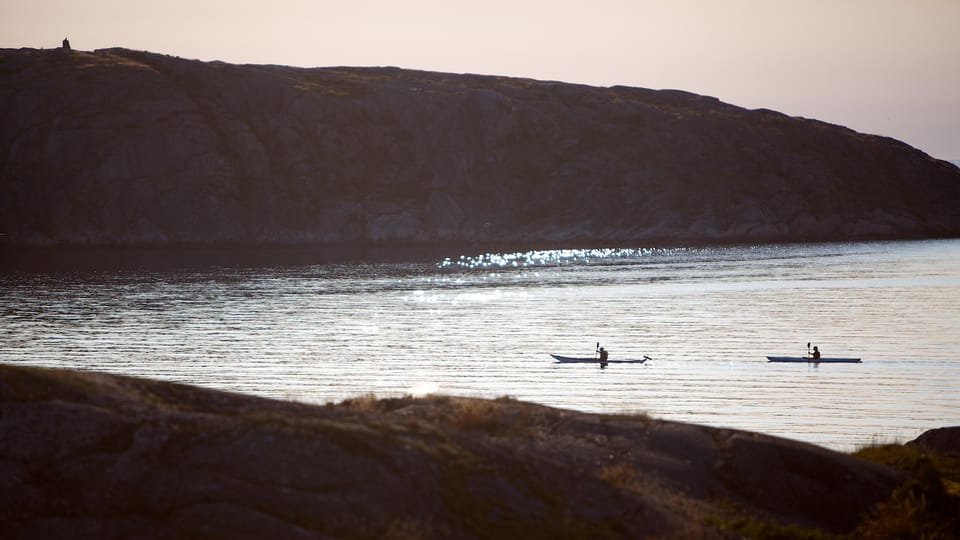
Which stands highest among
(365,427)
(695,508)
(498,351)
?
(365,427)

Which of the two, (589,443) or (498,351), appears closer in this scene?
(589,443)

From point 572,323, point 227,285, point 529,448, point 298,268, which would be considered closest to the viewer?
point 529,448

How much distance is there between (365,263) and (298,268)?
50.3 feet

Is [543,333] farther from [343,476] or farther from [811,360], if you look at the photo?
[343,476]

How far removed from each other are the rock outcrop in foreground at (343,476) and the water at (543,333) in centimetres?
793

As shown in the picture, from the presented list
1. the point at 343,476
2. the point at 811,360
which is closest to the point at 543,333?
the point at 811,360

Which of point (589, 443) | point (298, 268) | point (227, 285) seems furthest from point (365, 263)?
point (589, 443)

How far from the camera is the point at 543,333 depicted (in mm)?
102500

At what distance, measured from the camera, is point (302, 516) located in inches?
568

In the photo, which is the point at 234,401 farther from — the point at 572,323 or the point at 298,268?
the point at 298,268

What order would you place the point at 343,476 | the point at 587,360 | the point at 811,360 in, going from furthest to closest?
the point at 587,360 → the point at 811,360 → the point at 343,476

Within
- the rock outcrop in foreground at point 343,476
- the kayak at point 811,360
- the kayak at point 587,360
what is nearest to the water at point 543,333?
the kayak at point 811,360

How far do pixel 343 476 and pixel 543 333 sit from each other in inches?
3450

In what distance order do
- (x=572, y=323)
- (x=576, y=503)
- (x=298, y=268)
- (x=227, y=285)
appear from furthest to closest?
1. (x=298, y=268)
2. (x=227, y=285)
3. (x=572, y=323)
4. (x=576, y=503)
